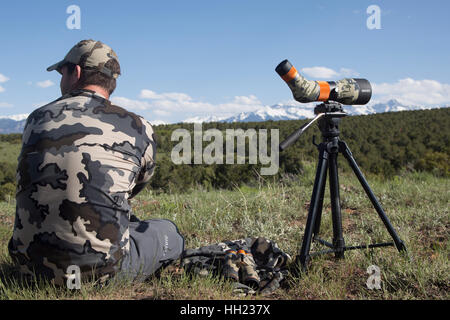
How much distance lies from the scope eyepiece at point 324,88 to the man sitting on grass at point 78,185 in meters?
1.06

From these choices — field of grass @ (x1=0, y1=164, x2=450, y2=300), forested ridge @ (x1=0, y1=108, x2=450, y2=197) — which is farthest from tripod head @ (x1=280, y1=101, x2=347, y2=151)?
forested ridge @ (x1=0, y1=108, x2=450, y2=197)

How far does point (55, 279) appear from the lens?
204 cm

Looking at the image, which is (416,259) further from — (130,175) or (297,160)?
(297,160)

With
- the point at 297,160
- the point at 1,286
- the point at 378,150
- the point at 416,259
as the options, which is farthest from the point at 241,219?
the point at 378,150

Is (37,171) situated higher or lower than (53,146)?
lower

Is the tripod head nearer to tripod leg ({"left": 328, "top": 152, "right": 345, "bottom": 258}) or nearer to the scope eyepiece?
the scope eyepiece

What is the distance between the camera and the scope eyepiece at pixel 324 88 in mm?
2371

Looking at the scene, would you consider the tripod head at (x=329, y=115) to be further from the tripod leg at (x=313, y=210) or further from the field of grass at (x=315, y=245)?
the field of grass at (x=315, y=245)

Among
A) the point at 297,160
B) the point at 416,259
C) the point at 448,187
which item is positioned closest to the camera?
the point at 416,259

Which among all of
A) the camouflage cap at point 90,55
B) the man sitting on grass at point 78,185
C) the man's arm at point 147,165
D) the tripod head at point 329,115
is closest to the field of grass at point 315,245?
the man sitting on grass at point 78,185

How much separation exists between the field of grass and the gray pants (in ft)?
0.31

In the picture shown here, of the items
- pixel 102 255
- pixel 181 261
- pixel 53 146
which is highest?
pixel 53 146
